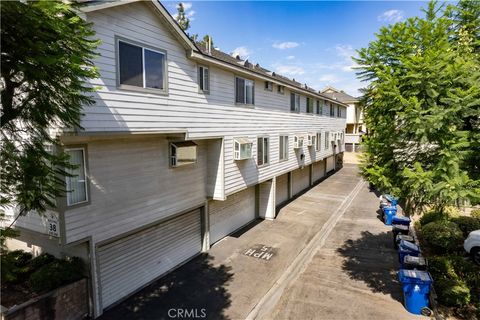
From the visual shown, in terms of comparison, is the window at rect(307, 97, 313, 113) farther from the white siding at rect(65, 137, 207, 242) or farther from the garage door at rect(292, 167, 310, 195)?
the white siding at rect(65, 137, 207, 242)

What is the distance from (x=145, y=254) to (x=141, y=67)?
20.9 feet

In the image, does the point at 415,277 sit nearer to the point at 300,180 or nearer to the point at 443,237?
the point at 443,237

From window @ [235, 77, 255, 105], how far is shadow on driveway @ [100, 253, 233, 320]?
25.6ft

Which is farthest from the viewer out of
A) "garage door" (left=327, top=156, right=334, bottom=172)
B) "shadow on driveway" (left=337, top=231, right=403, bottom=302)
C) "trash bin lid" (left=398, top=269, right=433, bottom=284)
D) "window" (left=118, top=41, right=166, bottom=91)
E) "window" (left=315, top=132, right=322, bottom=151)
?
"garage door" (left=327, top=156, right=334, bottom=172)

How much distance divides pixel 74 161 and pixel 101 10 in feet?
A: 13.1

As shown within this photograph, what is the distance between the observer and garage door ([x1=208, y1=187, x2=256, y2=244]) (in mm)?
13141

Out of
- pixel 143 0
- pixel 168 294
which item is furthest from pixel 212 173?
pixel 143 0

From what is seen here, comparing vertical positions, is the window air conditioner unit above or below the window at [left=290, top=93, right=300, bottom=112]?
below

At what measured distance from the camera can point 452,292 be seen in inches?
320

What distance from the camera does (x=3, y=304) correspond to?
679 centimetres

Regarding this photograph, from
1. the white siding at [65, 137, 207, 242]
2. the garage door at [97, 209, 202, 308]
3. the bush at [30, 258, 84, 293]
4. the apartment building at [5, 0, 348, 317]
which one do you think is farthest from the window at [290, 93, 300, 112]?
the bush at [30, 258, 84, 293]

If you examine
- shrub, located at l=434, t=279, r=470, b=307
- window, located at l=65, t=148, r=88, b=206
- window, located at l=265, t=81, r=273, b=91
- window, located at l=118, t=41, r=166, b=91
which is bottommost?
shrub, located at l=434, t=279, r=470, b=307

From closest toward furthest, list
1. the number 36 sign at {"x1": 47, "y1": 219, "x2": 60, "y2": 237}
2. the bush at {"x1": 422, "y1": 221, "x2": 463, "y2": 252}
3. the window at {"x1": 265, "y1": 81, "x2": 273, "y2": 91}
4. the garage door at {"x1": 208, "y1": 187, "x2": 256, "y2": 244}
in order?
the number 36 sign at {"x1": 47, "y1": 219, "x2": 60, "y2": 237}
the bush at {"x1": 422, "y1": 221, "x2": 463, "y2": 252}
the garage door at {"x1": 208, "y1": 187, "x2": 256, "y2": 244}
the window at {"x1": 265, "y1": 81, "x2": 273, "y2": 91}

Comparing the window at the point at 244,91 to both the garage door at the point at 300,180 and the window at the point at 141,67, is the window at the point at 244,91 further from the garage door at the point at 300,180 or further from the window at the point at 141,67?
the garage door at the point at 300,180
